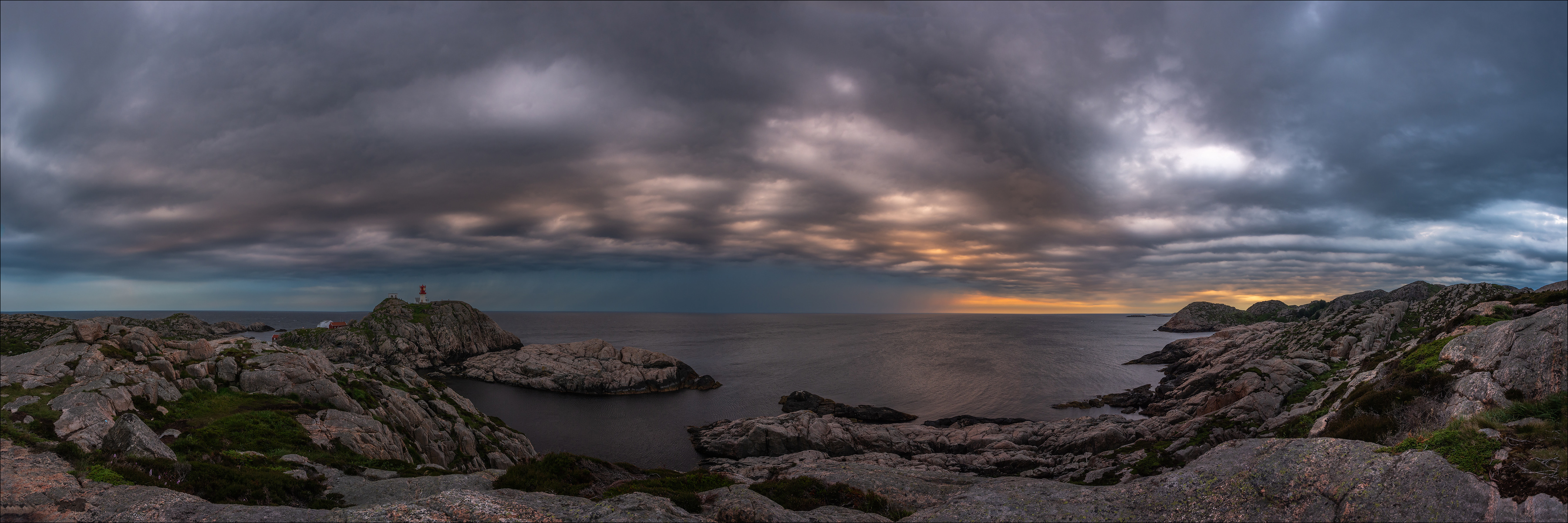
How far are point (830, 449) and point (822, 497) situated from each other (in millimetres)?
30637

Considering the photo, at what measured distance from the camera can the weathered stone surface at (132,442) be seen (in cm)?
1448

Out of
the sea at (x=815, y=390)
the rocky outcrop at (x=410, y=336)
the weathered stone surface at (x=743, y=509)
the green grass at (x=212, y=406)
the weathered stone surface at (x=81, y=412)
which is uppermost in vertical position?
the weathered stone surface at (x=81, y=412)

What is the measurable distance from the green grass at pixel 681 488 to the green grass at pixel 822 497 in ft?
6.09

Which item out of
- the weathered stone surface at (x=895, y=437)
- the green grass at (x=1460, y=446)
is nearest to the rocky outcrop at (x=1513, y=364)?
the green grass at (x=1460, y=446)

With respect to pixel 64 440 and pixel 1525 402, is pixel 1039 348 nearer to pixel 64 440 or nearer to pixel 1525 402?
pixel 1525 402

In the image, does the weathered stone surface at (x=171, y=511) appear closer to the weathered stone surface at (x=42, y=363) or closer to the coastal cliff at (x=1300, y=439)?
the weathered stone surface at (x=42, y=363)

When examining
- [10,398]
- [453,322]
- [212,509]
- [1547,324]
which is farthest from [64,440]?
[453,322]

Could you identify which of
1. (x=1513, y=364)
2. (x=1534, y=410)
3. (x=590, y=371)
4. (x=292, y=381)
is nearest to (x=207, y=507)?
(x=292, y=381)

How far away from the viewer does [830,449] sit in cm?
4625

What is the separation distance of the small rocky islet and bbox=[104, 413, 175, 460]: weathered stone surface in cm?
8

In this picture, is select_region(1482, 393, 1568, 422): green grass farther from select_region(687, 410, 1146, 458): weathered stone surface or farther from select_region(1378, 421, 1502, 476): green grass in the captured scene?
select_region(687, 410, 1146, 458): weathered stone surface

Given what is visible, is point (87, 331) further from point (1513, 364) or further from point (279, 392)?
point (1513, 364)

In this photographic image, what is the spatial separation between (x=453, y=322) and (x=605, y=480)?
10331cm

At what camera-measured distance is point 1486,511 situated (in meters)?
8.33
